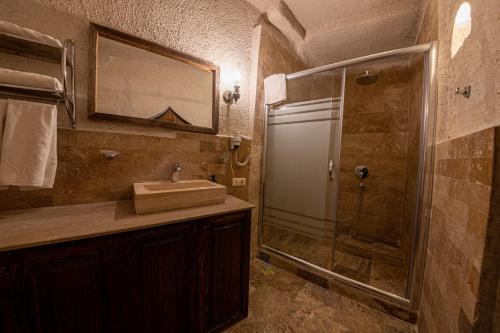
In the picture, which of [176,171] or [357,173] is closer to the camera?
[176,171]

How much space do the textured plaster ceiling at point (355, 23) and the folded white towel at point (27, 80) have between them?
1.85m

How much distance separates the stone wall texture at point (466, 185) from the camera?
608 mm

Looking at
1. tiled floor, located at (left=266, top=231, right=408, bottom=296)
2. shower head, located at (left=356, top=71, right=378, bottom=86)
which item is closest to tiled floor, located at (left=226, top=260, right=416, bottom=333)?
tiled floor, located at (left=266, top=231, right=408, bottom=296)

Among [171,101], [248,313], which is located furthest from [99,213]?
[248,313]

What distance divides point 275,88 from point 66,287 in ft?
6.69

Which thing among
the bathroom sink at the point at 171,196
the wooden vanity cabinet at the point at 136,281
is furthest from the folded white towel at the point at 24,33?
the wooden vanity cabinet at the point at 136,281

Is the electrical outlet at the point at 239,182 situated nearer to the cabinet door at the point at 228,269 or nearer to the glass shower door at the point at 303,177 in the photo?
the glass shower door at the point at 303,177

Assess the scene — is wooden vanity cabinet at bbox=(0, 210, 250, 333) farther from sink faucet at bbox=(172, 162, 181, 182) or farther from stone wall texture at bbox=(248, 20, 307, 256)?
stone wall texture at bbox=(248, 20, 307, 256)

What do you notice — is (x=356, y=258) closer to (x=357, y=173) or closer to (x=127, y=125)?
(x=357, y=173)

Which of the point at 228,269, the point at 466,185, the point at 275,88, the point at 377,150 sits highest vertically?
the point at 275,88

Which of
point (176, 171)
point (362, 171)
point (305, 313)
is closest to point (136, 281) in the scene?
point (176, 171)

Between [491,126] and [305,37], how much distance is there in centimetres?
216

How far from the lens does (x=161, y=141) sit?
1357mm

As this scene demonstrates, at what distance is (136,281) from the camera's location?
33.9 inches
